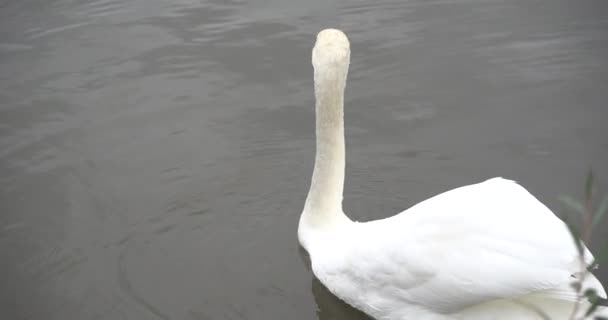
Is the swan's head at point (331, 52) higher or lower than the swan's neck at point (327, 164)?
higher

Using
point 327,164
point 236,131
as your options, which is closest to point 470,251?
point 327,164

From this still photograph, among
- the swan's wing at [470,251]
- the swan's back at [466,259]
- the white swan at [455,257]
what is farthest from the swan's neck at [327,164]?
the swan's wing at [470,251]

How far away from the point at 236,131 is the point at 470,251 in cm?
322

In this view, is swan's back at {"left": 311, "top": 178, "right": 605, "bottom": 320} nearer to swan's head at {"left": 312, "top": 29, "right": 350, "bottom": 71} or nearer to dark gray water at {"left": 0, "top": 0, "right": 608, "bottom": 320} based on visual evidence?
dark gray water at {"left": 0, "top": 0, "right": 608, "bottom": 320}

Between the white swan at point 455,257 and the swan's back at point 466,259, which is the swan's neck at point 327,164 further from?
the swan's back at point 466,259

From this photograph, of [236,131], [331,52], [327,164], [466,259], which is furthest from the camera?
[236,131]

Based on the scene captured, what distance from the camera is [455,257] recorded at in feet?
11.9

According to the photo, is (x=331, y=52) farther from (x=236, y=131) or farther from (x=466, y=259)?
(x=236, y=131)

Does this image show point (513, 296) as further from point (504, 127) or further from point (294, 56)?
point (294, 56)

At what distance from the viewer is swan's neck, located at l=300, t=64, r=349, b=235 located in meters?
4.54

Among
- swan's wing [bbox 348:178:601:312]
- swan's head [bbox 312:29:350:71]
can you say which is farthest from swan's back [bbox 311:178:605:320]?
swan's head [bbox 312:29:350:71]

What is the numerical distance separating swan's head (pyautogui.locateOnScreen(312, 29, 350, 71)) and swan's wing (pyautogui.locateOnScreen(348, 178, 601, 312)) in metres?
0.99

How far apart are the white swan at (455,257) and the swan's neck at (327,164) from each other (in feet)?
0.14

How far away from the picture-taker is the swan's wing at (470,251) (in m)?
3.39
